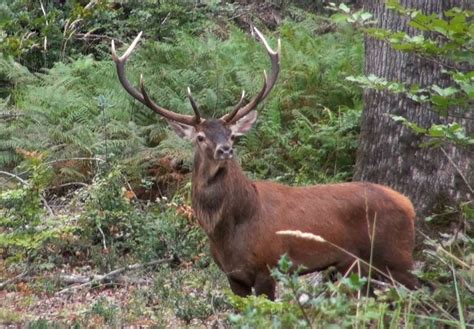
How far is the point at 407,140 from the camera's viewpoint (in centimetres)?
915

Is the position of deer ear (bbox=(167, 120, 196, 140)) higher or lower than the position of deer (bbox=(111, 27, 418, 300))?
higher

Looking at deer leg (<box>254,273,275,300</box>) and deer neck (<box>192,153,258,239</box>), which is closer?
deer leg (<box>254,273,275,300</box>)

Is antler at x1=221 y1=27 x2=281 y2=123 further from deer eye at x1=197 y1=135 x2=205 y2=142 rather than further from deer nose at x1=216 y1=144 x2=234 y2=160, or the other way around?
deer nose at x1=216 y1=144 x2=234 y2=160

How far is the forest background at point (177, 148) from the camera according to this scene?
19.1 ft

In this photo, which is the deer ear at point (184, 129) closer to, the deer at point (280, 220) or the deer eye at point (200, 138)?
the deer at point (280, 220)

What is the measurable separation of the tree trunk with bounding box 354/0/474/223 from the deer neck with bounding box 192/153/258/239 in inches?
75.7

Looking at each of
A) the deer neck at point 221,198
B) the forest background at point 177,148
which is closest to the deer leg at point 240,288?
the forest background at point 177,148

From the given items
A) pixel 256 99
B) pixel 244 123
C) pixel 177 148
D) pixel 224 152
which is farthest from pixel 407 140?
pixel 177 148

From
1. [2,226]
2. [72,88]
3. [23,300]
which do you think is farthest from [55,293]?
[72,88]

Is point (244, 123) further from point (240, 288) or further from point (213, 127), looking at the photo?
point (240, 288)

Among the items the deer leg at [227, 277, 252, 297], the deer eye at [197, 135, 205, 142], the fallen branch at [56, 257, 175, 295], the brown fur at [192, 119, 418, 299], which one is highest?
the deer eye at [197, 135, 205, 142]

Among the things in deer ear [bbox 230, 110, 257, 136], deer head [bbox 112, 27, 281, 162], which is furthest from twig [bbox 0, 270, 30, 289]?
deer ear [bbox 230, 110, 257, 136]

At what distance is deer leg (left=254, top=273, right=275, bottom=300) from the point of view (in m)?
7.41

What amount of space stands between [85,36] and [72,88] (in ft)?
9.11
